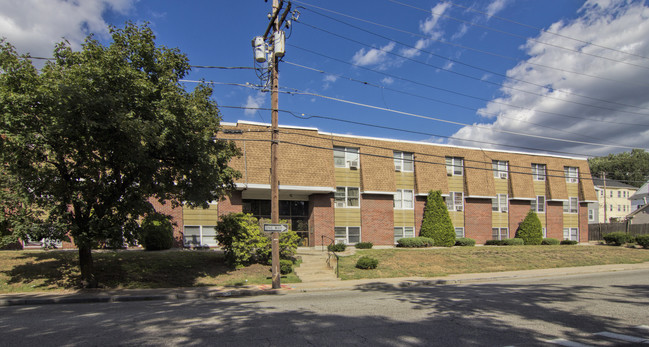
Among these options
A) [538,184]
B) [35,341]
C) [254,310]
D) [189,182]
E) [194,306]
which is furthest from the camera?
[538,184]

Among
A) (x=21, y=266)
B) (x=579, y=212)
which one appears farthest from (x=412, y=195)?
(x=21, y=266)

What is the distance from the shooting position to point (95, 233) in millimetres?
12719

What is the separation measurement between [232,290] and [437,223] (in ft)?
63.3

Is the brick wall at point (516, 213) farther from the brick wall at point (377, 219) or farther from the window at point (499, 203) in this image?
the brick wall at point (377, 219)

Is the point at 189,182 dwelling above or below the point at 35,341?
above

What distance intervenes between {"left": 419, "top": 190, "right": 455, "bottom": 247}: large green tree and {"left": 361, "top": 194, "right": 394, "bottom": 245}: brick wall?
9.16 feet

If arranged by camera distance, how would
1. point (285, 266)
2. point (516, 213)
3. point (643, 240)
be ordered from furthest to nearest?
point (516, 213)
point (643, 240)
point (285, 266)

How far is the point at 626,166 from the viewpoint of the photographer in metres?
97.8

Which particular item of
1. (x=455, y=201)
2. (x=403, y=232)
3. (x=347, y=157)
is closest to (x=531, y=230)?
(x=455, y=201)

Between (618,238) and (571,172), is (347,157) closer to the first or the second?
(571,172)

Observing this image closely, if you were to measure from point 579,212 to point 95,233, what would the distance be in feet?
134

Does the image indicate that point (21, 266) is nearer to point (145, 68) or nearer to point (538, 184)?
point (145, 68)

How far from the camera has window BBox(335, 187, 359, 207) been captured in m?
27.3

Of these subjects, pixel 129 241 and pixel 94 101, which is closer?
pixel 94 101
